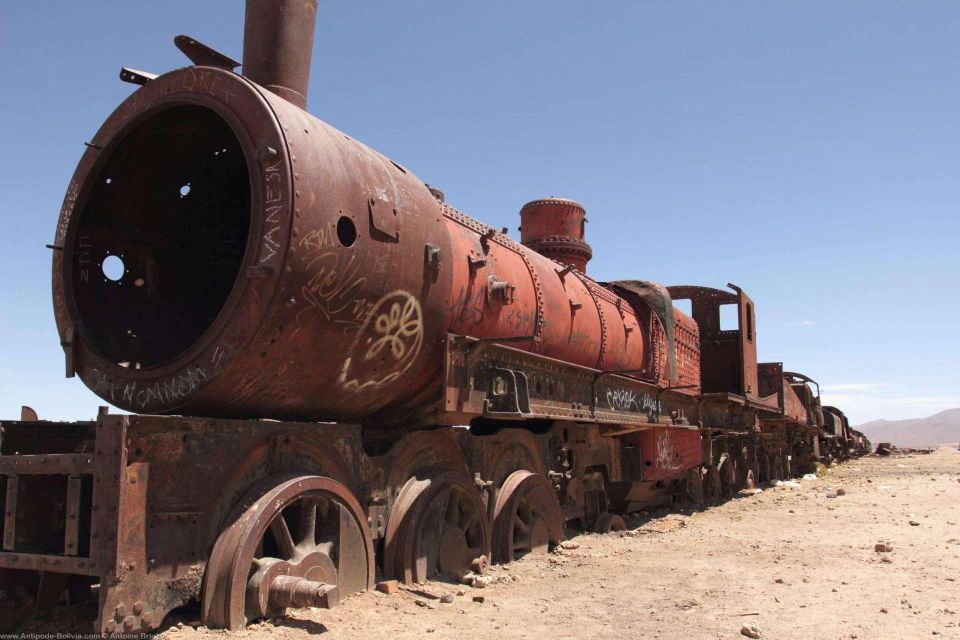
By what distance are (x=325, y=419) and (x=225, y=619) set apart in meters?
1.79

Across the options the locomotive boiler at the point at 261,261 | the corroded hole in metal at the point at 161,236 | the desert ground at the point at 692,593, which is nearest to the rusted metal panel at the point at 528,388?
the locomotive boiler at the point at 261,261

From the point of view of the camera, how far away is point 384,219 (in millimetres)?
5000

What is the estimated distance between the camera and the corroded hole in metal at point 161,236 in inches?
201

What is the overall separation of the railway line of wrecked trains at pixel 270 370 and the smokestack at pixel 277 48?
0.02 m

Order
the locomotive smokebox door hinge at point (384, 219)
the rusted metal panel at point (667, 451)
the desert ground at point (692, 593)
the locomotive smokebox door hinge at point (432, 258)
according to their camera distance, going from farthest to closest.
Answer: the rusted metal panel at point (667, 451), the locomotive smokebox door hinge at point (432, 258), the locomotive smokebox door hinge at point (384, 219), the desert ground at point (692, 593)

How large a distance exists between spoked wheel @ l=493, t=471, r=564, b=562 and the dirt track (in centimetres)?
19

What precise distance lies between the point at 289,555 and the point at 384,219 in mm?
2138

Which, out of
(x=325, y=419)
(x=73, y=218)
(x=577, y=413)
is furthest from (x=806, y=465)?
(x=73, y=218)

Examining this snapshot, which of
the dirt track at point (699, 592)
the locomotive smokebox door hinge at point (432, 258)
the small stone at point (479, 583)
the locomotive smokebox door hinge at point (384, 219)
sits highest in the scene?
the locomotive smokebox door hinge at point (384, 219)

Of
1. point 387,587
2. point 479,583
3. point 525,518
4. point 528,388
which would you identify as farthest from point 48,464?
point 525,518

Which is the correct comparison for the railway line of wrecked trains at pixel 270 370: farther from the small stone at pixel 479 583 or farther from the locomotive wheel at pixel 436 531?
the small stone at pixel 479 583

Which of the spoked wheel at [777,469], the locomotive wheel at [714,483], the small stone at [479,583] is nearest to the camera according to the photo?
the small stone at [479,583]

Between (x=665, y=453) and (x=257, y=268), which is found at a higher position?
(x=257, y=268)

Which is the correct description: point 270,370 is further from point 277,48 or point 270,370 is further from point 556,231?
point 556,231
